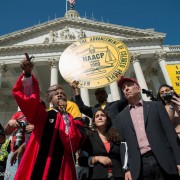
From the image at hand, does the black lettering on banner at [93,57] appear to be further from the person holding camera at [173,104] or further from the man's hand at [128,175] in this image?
the man's hand at [128,175]

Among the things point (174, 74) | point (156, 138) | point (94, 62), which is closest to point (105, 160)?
point (156, 138)

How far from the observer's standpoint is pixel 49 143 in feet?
11.6

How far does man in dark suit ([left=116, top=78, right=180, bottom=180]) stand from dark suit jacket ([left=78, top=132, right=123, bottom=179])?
323 millimetres

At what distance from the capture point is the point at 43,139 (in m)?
3.55

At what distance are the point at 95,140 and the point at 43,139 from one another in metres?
1.36

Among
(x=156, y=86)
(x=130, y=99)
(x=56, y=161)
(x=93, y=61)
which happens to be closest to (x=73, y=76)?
(x=93, y=61)

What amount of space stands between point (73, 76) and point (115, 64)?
1.32 m

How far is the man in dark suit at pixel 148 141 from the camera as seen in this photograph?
363 centimetres

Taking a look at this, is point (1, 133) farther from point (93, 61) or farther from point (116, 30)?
point (116, 30)

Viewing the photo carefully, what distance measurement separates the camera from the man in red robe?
3.31 meters

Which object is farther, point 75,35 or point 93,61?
point 75,35

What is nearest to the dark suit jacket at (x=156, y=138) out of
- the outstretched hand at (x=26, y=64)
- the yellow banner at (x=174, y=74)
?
the outstretched hand at (x=26, y=64)

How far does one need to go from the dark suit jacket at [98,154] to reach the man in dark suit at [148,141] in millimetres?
323

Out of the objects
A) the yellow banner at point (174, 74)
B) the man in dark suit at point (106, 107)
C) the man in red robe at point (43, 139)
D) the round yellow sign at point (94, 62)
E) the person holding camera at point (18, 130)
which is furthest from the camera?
the yellow banner at point (174, 74)
